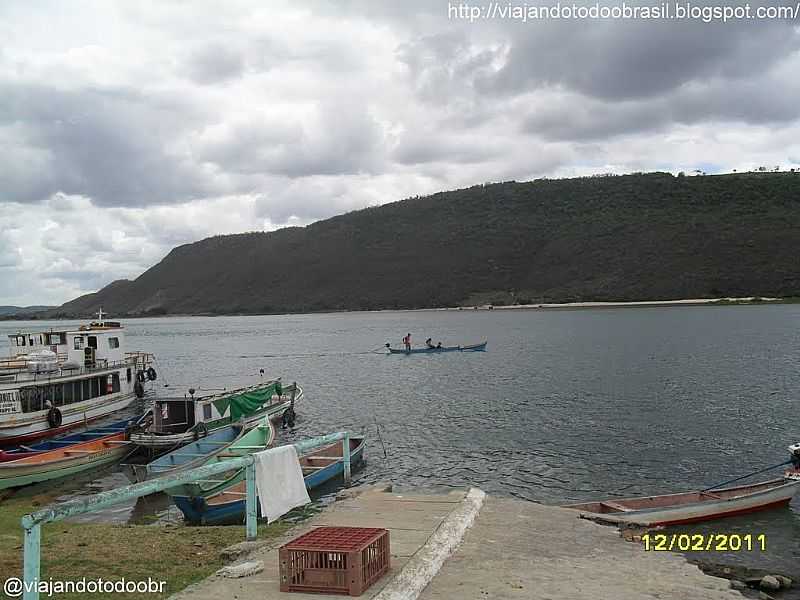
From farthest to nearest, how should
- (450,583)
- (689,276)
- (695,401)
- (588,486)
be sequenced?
(689,276) < (695,401) < (588,486) < (450,583)

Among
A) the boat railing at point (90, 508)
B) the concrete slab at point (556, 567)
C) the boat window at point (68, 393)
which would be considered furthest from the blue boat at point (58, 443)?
the concrete slab at point (556, 567)

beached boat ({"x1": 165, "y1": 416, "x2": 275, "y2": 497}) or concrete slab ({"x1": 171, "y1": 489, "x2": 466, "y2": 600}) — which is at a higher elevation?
concrete slab ({"x1": 171, "y1": 489, "x2": 466, "y2": 600})

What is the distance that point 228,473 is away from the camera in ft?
60.9

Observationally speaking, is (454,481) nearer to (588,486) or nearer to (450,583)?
(588,486)

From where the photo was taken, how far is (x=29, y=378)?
3331cm

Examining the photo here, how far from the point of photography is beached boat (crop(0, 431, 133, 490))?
71.6 ft

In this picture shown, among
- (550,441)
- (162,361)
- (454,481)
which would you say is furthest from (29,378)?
(162,361)

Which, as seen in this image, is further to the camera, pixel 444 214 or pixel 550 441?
pixel 444 214

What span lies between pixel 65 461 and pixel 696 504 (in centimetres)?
1942

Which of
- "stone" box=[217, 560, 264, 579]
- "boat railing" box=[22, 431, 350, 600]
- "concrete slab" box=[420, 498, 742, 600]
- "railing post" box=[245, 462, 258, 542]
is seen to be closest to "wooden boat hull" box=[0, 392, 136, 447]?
"railing post" box=[245, 462, 258, 542]

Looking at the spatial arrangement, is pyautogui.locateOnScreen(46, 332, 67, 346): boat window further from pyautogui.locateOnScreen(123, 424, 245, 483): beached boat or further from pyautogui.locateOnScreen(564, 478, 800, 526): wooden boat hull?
pyautogui.locateOnScreen(564, 478, 800, 526): wooden boat hull

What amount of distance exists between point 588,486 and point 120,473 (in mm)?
16294
